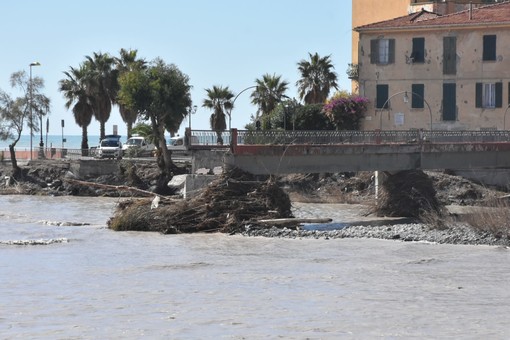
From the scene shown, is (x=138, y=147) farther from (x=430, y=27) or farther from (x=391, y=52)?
(x=430, y=27)

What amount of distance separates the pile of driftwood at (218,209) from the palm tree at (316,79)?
40836mm

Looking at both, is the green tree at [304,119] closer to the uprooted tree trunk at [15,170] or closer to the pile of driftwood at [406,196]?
the uprooted tree trunk at [15,170]

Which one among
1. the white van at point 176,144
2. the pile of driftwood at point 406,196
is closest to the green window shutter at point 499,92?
the pile of driftwood at point 406,196

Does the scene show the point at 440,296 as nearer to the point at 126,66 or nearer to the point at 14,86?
the point at 14,86

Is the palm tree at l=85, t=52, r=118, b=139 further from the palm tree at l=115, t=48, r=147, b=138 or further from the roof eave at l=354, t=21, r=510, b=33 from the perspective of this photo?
the roof eave at l=354, t=21, r=510, b=33

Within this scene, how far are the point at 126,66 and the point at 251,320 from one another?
2581 inches

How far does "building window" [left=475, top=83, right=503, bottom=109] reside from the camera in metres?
59.0

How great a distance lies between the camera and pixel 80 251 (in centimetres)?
3297

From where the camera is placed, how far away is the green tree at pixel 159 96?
211 ft

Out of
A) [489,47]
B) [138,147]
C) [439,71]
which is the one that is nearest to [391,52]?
[439,71]

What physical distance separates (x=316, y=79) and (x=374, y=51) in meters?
18.6

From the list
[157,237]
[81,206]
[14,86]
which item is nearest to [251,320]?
[157,237]

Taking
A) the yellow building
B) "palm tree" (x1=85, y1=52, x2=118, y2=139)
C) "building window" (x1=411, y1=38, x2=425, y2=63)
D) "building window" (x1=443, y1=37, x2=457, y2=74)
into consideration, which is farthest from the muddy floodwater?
"palm tree" (x1=85, y1=52, x2=118, y2=139)

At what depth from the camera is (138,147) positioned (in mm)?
74000
